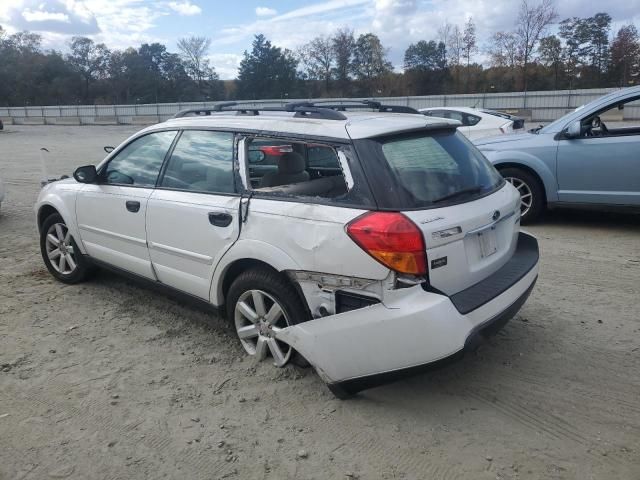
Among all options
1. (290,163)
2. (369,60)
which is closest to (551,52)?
(369,60)

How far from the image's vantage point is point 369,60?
2736 inches

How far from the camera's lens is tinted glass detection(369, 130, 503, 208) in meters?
3.00

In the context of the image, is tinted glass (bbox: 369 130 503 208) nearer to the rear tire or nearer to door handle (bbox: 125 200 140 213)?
door handle (bbox: 125 200 140 213)

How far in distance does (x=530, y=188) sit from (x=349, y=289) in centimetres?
486

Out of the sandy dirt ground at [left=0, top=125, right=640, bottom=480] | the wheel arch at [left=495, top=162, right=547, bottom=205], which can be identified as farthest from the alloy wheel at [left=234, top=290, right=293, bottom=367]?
the wheel arch at [left=495, top=162, right=547, bottom=205]

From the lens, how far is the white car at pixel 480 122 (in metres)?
11.9

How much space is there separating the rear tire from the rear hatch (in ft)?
11.8

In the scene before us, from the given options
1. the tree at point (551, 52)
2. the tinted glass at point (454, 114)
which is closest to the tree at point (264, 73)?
the tree at point (551, 52)

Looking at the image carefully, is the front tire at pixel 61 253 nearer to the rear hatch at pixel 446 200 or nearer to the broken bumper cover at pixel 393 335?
the broken bumper cover at pixel 393 335

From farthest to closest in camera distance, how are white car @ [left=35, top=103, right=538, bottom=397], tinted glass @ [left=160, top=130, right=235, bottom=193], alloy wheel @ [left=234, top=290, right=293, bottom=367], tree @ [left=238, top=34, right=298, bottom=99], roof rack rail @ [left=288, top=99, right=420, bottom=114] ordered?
tree @ [left=238, top=34, right=298, bottom=99]
roof rack rail @ [left=288, top=99, right=420, bottom=114]
tinted glass @ [left=160, top=130, right=235, bottom=193]
alloy wheel @ [left=234, top=290, right=293, bottom=367]
white car @ [left=35, top=103, right=538, bottom=397]

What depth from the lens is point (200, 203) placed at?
3.69 meters

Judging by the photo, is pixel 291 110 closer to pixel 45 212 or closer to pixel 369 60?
pixel 45 212

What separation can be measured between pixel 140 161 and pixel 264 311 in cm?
180

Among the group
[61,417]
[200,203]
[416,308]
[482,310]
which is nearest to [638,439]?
[482,310]
